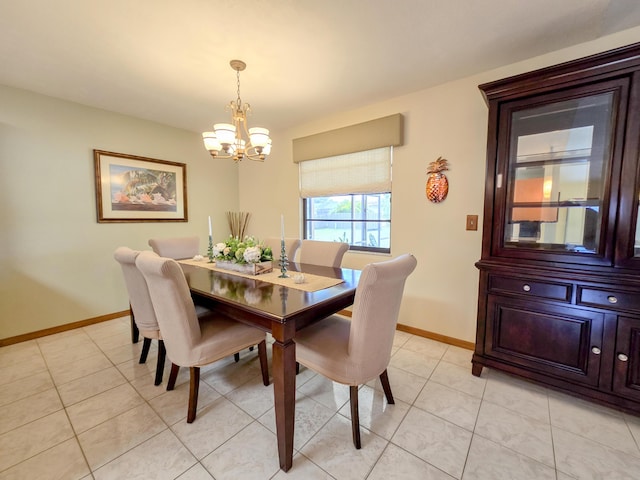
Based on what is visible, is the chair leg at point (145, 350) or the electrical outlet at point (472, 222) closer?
the chair leg at point (145, 350)

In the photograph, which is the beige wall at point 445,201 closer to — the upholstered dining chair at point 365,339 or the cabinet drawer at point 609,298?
the cabinet drawer at point 609,298

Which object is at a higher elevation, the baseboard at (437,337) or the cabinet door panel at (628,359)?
the cabinet door panel at (628,359)

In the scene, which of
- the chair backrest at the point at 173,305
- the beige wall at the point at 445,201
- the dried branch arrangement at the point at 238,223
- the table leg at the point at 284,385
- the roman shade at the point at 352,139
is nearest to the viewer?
the table leg at the point at 284,385

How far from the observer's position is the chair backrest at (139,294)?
180 centimetres

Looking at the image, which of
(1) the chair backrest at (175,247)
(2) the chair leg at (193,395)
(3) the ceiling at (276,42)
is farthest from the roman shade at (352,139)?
(2) the chair leg at (193,395)

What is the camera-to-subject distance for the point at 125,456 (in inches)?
52.5

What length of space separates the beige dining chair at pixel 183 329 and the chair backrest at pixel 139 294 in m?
0.35

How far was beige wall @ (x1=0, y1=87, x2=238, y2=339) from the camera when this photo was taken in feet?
8.09

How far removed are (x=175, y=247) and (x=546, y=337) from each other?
3.22 metres

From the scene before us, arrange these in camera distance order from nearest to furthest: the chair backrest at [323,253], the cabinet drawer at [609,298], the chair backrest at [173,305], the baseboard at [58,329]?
the chair backrest at [173,305] < the cabinet drawer at [609,298] < the chair backrest at [323,253] < the baseboard at [58,329]

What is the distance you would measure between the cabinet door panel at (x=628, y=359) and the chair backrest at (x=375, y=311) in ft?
4.25

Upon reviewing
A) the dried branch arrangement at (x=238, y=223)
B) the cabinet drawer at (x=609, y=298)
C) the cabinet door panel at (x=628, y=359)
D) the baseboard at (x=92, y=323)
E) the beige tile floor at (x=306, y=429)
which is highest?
the dried branch arrangement at (x=238, y=223)

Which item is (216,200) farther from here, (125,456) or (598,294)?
(598,294)

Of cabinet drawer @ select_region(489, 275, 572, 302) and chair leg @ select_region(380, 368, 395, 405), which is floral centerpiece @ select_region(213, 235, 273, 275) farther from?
cabinet drawer @ select_region(489, 275, 572, 302)
